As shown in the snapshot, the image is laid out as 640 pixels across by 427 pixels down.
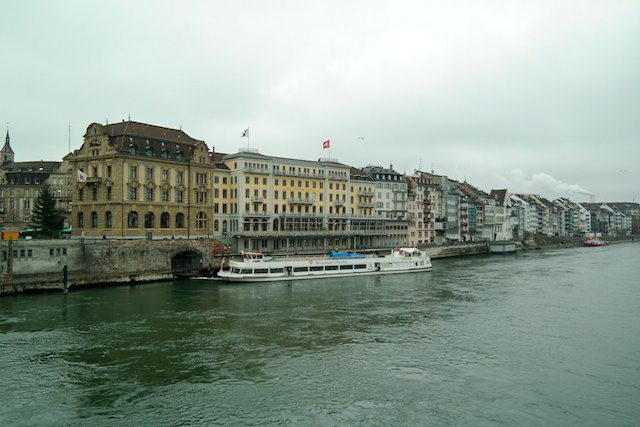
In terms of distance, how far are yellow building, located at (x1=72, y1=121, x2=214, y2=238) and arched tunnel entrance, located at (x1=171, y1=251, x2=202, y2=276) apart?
13.5 feet

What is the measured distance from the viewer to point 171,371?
2900 cm

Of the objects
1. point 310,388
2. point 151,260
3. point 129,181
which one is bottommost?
point 310,388

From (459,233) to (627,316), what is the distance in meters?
100

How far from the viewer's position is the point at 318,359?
3150 centimetres

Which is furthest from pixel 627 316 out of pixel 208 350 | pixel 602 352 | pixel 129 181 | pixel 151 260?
pixel 129 181

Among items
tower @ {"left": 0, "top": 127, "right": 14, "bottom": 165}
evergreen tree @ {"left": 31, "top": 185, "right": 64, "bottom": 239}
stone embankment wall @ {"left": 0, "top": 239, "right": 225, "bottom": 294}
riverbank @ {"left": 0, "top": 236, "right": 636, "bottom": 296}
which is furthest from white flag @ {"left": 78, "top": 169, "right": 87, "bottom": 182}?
tower @ {"left": 0, "top": 127, "right": 14, "bottom": 165}

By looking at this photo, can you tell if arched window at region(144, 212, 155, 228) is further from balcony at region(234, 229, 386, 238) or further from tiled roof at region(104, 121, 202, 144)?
balcony at region(234, 229, 386, 238)

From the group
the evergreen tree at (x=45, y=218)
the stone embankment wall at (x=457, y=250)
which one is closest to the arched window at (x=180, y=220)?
the evergreen tree at (x=45, y=218)

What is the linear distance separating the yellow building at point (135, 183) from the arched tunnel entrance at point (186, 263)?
4100 mm

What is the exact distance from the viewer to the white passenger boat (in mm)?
67125

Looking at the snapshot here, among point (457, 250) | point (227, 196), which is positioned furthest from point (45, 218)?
point (457, 250)

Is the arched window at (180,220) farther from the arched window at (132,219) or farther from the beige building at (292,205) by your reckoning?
the beige building at (292,205)

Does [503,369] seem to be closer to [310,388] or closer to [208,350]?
[310,388]

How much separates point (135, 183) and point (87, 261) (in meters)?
13.2
